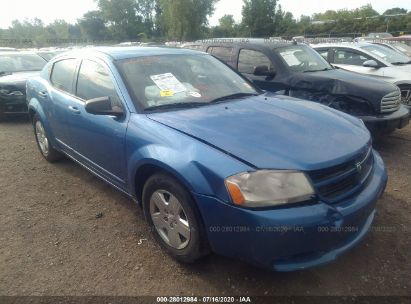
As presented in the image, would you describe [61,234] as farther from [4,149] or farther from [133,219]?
[4,149]

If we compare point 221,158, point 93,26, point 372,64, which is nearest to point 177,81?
point 221,158

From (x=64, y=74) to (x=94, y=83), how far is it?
919 millimetres

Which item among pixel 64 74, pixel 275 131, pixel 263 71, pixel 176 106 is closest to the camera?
pixel 275 131

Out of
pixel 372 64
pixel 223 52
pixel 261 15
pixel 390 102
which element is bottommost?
pixel 390 102

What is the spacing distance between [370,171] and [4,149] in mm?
5696

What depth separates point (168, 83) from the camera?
10.6 ft

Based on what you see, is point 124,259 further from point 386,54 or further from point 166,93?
point 386,54

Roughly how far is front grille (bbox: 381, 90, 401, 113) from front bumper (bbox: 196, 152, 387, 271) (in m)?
3.25

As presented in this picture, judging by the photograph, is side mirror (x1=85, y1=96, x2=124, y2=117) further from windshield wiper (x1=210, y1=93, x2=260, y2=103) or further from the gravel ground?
the gravel ground

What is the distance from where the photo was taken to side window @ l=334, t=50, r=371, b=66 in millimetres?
7773

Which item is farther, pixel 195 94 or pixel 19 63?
pixel 19 63

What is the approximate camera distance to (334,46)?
8133 mm

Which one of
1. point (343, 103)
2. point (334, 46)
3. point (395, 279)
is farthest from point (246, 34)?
point (395, 279)

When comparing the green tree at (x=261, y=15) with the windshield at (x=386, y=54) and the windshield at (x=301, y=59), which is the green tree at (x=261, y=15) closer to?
the windshield at (x=386, y=54)
